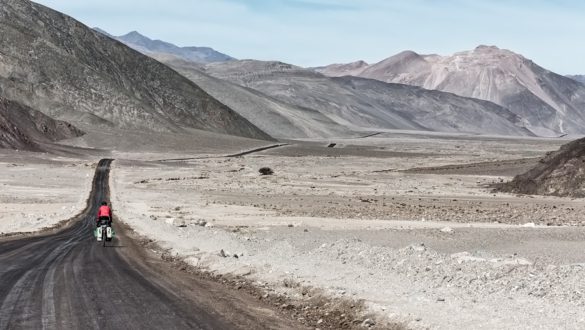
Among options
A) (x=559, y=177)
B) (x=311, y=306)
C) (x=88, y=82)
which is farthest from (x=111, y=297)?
(x=88, y=82)

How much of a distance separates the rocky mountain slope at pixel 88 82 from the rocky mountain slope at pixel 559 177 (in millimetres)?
108575

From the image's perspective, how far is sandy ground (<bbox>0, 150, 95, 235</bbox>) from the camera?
126 feet

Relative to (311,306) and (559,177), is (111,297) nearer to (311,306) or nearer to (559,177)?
(311,306)

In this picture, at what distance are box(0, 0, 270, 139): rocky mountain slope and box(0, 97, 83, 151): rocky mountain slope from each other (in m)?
10.0

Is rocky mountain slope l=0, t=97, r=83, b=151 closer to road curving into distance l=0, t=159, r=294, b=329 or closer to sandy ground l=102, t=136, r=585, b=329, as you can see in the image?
sandy ground l=102, t=136, r=585, b=329

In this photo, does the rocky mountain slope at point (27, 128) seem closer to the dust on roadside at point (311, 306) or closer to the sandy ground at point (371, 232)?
the sandy ground at point (371, 232)

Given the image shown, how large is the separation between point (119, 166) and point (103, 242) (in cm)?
7467

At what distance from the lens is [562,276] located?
14.6 m

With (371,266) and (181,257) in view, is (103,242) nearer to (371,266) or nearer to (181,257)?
(181,257)

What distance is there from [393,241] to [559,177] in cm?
3407

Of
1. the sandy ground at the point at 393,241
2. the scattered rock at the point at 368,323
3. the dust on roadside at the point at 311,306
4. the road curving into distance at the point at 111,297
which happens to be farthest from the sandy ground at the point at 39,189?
the scattered rock at the point at 368,323

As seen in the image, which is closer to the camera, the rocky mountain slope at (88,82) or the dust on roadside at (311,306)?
the dust on roadside at (311,306)

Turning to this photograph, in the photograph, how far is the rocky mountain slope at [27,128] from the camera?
114312mm

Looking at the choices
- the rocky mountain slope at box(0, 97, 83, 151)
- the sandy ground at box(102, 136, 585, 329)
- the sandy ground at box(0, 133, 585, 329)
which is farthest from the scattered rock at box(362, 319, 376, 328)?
the rocky mountain slope at box(0, 97, 83, 151)
